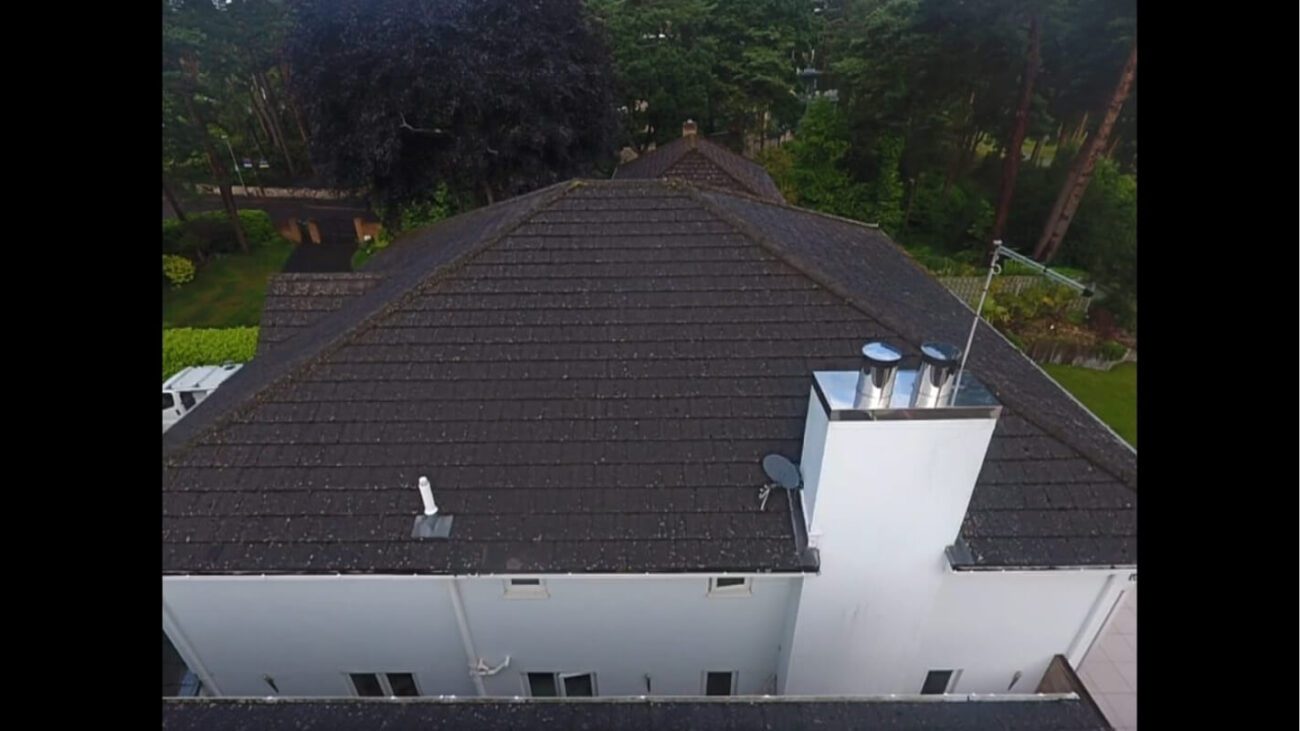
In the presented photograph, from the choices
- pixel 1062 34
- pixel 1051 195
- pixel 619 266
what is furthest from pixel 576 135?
pixel 1051 195

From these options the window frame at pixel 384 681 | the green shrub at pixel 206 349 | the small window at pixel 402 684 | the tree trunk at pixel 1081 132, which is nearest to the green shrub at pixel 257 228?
the green shrub at pixel 206 349

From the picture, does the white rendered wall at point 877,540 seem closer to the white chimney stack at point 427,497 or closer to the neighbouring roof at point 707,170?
the white chimney stack at point 427,497

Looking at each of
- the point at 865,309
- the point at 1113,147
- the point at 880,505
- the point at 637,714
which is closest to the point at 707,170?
the point at 865,309

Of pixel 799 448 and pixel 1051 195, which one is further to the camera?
pixel 1051 195

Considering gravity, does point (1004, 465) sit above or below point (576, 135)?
below

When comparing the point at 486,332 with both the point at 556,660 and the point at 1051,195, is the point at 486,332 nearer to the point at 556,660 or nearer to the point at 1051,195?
the point at 556,660
